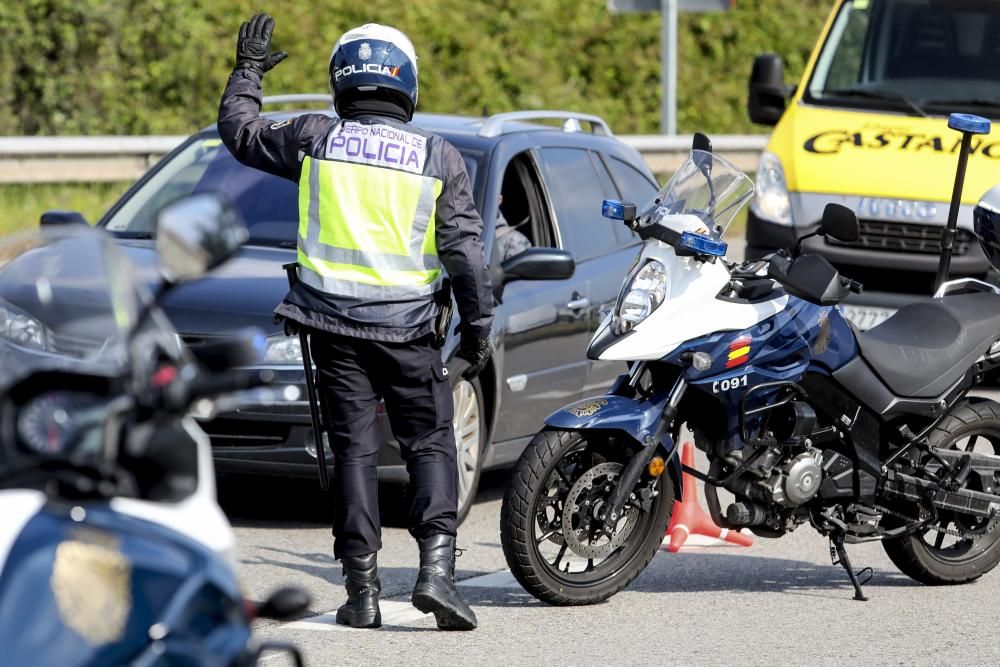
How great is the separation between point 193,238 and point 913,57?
9714 millimetres

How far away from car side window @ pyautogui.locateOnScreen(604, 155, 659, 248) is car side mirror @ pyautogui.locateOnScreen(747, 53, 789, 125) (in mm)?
2568

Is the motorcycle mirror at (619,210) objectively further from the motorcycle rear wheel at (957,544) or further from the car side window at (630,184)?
the car side window at (630,184)

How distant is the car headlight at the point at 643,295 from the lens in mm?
6332

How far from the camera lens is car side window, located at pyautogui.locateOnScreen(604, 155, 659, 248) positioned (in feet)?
30.8

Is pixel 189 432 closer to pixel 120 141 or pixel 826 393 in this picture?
pixel 826 393

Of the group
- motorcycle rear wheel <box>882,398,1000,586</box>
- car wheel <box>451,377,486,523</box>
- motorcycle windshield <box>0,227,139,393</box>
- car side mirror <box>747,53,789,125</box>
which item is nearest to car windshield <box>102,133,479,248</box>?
car wheel <box>451,377,486,523</box>

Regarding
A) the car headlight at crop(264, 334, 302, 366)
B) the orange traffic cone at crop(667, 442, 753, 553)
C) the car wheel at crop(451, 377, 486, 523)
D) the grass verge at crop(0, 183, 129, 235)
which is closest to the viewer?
the car headlight at crop(264, 334, 302, 366)

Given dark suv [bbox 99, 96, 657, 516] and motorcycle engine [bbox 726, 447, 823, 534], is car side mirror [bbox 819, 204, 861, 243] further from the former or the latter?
dark suv [bbox 99, 96, 657, 516]

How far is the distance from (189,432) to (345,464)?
2.99 metres

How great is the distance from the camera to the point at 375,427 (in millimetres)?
6223

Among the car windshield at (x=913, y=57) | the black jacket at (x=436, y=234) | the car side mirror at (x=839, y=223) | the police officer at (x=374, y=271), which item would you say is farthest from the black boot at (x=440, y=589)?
the car windshield at (x=913, y=57)

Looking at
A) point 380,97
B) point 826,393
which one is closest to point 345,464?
point 380,97

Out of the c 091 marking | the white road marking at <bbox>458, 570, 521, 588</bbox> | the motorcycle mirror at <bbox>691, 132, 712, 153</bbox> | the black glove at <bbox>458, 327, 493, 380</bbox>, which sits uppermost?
the motorcycle mirror at <bbox>691, 132, 712, 153</bbox>

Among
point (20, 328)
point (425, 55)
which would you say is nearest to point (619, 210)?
point (20, 328)
